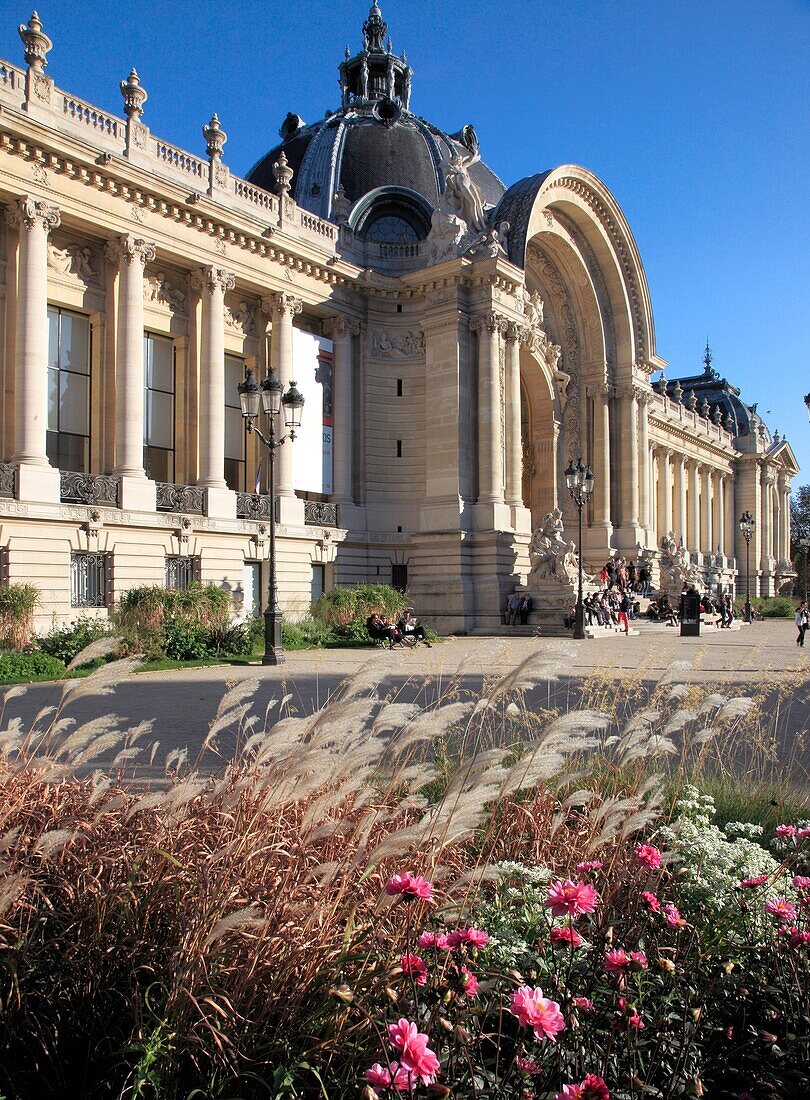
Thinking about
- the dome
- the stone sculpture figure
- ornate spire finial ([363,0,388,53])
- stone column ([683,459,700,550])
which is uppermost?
ornate spire finial ([363,0,388,53])

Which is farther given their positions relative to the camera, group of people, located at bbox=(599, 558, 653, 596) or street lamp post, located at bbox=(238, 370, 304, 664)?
group of people, located at bbox=(599, 558, 653, 596)

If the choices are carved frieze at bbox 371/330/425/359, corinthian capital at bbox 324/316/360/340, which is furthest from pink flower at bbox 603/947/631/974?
carved frieze at bbox 371/330/425/359

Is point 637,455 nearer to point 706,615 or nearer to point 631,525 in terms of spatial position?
point 631,525

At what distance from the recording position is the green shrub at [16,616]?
18328 millimetres

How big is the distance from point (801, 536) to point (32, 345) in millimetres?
97355

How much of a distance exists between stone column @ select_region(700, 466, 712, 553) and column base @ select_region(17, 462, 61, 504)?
54.9m

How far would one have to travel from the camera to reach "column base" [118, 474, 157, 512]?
2353cm

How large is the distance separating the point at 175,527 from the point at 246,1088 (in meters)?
23.2

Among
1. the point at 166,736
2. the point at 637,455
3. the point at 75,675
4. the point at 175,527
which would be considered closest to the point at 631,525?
the point at 637,455

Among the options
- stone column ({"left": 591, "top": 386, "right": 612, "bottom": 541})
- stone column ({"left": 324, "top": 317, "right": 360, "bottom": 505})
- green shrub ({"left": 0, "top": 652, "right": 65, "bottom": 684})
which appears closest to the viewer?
green shrub ({"left": 0, "top": 652, "right": 65, "bottom": 684})

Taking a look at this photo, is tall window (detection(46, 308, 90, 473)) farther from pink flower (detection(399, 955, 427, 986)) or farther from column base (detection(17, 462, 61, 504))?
pink flower (detection(399, 955, 427, 986))

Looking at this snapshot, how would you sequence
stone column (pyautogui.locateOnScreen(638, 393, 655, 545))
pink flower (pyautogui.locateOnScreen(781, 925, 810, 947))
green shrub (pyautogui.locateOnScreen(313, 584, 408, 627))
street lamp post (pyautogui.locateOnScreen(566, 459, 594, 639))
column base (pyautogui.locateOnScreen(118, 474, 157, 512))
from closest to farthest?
pink flower (pyautogui.locateOnScreen(781, 925, 810, 947)) → column base (pyautogui.locateOnScreen(118, 474, 157, 512)) → green shrub (pyautogui.locateOnScreen(313, 584, 408, 627)) → street lamp post (pyautogui.locateOnScreen(566, 459, 594, 639)) → stone column (pyautogui.locateOnScreen(638, 393, 655, 545))

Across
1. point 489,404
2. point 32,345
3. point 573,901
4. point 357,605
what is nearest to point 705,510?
point 489,404

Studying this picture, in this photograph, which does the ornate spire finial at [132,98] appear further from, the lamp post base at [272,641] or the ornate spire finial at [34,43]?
the lamp post base at [272,641]
